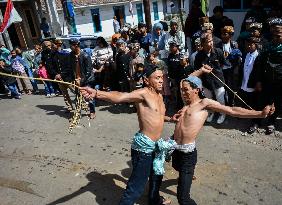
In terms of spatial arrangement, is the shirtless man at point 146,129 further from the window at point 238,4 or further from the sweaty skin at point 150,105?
the window at point 238,4

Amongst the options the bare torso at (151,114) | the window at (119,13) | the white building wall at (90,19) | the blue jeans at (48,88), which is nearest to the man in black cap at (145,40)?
the blue jeans at (48,88)

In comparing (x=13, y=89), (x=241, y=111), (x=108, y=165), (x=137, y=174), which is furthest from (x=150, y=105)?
(x=13, y=89)

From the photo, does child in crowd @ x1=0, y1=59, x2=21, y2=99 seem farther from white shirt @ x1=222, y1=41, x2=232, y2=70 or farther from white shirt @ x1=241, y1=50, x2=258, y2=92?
white shirt @ x1=241, y1=50, x2=258, y2=92

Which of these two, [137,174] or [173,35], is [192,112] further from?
[173,35]

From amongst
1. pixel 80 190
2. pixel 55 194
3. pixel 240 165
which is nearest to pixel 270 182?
pixel 240 165

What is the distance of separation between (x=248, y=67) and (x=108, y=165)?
347 cm

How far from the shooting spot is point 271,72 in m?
6.09

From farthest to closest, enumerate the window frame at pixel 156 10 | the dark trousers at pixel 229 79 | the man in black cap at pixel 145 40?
the window frame at pixel 156 10
the man in black cap at pixel 145 40
the dark trousers at pixel 229 79

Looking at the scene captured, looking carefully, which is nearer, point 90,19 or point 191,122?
point 191,122

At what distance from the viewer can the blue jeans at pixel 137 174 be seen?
4047 mm

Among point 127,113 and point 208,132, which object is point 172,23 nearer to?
point 127,113

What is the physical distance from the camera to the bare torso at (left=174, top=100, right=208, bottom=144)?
13.1 feet

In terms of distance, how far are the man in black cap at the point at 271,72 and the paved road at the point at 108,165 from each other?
76 cm

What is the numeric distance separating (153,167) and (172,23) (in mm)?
Answer: 5349
